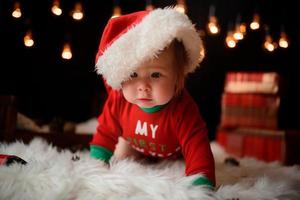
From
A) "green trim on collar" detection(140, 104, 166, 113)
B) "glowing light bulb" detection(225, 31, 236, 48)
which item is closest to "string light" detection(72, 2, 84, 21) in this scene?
"green trim on collar" detection(140, 104, 166, 113)

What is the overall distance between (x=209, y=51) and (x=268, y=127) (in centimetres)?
54

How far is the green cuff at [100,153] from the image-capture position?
0.84 metres

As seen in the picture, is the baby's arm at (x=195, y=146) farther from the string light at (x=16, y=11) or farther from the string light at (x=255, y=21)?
the string light at (x=255, y=21)

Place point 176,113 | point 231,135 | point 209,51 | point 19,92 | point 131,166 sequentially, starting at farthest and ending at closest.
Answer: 1. point 209,51
2. point 231,135
3. point 19,92
4. point 176,113
5. point 131,166

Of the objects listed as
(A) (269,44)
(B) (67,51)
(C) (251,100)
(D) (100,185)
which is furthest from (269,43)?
(D) (100,185)

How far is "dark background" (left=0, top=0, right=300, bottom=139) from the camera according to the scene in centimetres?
124

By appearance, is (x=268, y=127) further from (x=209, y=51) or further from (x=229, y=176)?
(x=229, y=176)

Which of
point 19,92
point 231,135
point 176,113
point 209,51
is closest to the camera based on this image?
point 176,113

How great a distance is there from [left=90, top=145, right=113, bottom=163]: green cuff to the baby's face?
7.6 inches

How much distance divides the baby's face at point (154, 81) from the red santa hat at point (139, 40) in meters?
0.02

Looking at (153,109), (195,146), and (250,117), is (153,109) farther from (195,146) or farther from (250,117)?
(250,117)

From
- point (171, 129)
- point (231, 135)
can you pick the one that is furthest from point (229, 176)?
point (231, 135)

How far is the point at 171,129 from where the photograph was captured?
83cm

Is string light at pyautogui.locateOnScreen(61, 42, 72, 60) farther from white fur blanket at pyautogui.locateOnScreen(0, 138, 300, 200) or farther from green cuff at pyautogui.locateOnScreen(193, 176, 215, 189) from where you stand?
green cuff at pyautogui.locateOnScreen(193, 176, 215, 189)
